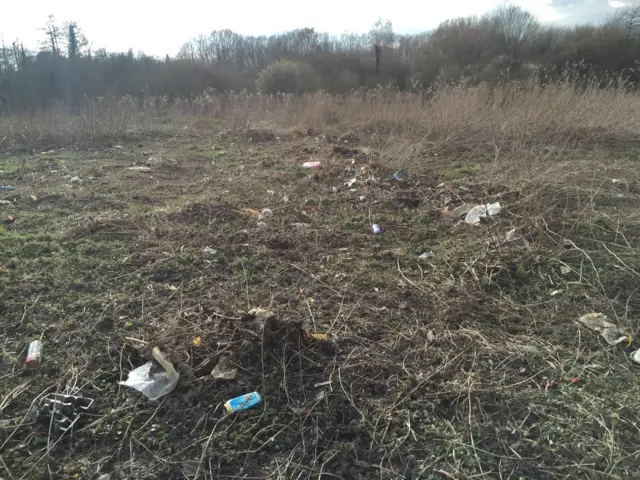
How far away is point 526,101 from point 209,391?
7011 millimetres

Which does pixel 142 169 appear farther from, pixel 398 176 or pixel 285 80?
pixel 285 80

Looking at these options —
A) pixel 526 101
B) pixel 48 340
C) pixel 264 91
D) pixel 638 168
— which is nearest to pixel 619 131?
pixel 526 101

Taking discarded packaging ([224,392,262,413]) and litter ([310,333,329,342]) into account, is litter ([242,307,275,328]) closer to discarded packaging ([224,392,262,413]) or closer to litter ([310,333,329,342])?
litter ([310,333,329,342])

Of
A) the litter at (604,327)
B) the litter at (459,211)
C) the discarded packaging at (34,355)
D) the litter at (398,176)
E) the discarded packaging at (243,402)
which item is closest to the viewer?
the discarded packaging at (243,402)

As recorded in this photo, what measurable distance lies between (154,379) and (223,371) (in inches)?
12.2

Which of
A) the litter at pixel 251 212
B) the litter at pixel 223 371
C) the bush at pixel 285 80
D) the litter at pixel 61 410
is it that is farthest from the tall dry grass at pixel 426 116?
the bush at pixel 285 80

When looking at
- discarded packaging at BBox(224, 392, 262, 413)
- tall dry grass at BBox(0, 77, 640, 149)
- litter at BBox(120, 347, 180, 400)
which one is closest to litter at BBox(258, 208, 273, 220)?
litter at BBox(120, 347, 180, 400)

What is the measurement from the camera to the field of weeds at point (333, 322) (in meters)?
1.62

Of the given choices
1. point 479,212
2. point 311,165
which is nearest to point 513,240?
point 479,212

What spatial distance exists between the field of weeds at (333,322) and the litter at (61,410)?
3 centimetres

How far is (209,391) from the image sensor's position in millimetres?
1854

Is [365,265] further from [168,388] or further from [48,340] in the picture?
[48,340]

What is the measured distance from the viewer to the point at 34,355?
207cm

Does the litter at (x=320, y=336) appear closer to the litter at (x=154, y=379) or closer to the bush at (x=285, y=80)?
the litter at (x=154, y=379)
